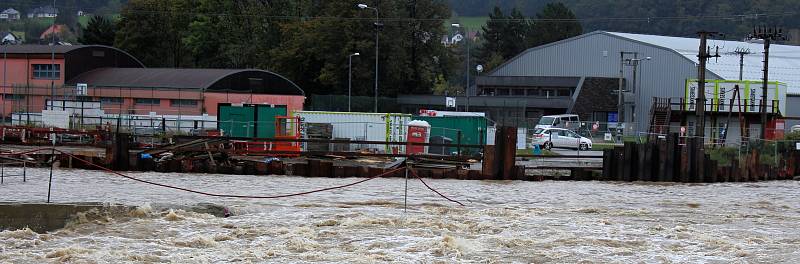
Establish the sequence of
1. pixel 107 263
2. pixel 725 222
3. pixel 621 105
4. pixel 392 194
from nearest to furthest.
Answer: pixel 107 263 < pixel 725 222 < pixel 392 194 < pixel 621 105

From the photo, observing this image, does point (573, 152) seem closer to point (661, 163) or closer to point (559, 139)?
point (559, 139)

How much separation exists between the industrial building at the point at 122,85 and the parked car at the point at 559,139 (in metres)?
19.2

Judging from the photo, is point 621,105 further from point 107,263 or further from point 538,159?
point 107,263

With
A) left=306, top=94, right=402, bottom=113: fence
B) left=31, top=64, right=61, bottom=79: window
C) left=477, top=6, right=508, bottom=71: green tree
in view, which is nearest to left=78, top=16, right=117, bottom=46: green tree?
left=306, top=94, right=402, bottom=113: fence

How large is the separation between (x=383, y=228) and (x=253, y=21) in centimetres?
8261

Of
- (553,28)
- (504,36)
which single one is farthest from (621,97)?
Answer: (504,36)

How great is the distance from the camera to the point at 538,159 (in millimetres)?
49344

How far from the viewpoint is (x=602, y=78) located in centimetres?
9500

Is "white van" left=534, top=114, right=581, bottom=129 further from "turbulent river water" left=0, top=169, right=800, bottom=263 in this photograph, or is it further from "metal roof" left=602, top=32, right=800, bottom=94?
"turbulent river water" left=0, top=169, right=800, bottom=263

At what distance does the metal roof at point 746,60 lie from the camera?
96312 mm

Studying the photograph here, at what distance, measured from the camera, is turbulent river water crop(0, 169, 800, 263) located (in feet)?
66.7

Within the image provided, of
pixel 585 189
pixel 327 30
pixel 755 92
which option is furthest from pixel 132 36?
pixel 585 189

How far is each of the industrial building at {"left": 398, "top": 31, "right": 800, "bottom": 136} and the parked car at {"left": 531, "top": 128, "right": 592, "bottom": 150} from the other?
747 inches

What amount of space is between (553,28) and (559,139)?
82.2 m
